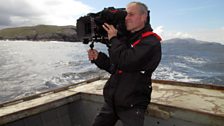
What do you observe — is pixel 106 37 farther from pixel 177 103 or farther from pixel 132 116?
pixel 177 103

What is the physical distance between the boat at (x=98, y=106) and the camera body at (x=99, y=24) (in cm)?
132

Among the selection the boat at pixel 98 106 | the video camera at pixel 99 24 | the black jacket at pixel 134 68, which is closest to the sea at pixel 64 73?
the boat at pixel 98 106

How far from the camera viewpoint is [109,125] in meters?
2.87

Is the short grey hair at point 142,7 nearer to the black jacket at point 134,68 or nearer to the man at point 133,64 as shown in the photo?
the man at point 133,64

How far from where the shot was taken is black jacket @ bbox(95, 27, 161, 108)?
2395 mm

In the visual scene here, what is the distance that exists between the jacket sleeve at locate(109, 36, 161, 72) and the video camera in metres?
0.23

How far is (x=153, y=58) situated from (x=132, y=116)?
25.9 inches

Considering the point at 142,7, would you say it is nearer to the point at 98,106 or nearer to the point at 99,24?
the point at 99,24

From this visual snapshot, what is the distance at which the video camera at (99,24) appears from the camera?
103 inches

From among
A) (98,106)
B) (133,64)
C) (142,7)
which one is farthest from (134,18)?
(98,106)

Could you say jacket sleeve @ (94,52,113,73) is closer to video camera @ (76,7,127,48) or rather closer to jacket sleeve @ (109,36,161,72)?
video camera @ (76,7,127,48)

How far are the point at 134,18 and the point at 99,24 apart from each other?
1.39ft

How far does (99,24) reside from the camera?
2.73 m

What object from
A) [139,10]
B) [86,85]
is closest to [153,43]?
[139,10]
